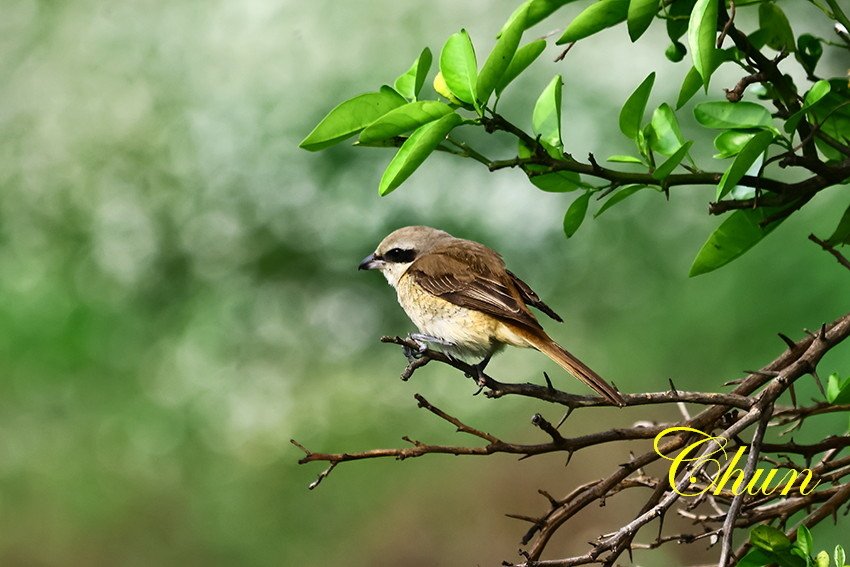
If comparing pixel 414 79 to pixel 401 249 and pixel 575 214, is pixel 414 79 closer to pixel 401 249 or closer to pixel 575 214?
pixel 575 214

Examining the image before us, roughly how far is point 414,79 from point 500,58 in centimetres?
14

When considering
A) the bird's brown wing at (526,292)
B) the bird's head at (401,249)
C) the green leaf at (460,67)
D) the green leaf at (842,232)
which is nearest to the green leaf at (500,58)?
the green leaf at (460,67)

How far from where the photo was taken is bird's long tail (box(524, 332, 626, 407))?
1377 mm

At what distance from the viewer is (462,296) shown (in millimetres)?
1918

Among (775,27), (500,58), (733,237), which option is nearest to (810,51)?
(775,27)

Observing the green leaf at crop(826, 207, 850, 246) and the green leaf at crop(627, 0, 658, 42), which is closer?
the green leaf at crop(627, 0, 658, 42)

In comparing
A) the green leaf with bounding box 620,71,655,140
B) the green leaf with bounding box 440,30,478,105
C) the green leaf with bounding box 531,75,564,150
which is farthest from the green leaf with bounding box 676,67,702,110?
the green leaf with bounding box 440,30,478,105

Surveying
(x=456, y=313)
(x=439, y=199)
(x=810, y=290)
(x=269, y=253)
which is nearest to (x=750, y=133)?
(x=456, y=313)

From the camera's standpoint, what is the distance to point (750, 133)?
1521 mm

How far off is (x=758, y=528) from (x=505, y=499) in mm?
2759

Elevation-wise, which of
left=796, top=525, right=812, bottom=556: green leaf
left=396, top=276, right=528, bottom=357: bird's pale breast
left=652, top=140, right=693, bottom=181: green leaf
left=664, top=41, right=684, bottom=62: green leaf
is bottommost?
left=796, top=525, right=812, bottom=556: green leaf

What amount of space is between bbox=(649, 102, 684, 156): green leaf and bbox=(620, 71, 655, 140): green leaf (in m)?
0.03

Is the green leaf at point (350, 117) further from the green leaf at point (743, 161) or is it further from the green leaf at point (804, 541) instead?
the green leaf at point (804, 541)

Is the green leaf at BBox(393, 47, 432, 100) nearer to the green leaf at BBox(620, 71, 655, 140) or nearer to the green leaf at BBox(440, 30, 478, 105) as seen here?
the green leaf at BBox(440, 30, 478, 105)
